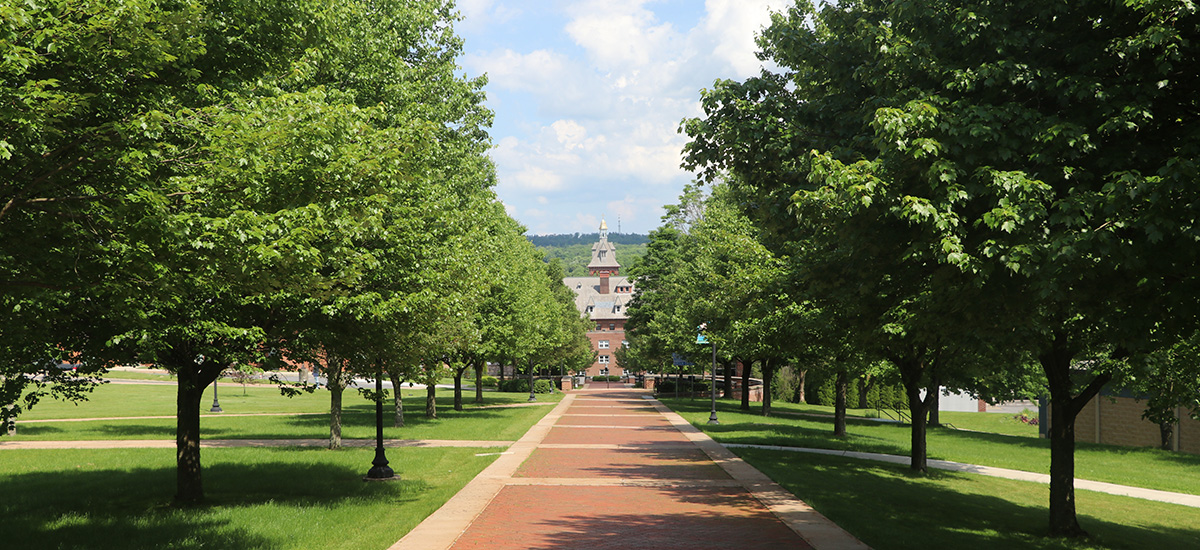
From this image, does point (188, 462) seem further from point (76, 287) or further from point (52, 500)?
point (76, 287)

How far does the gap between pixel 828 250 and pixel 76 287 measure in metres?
9.24

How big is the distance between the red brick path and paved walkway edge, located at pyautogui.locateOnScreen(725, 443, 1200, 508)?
4.37 metres

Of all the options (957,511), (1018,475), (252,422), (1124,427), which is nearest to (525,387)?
(252,422)

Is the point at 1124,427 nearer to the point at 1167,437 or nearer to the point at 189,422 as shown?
the point at 1167,437

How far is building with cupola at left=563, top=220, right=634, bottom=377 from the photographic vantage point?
132250 mm

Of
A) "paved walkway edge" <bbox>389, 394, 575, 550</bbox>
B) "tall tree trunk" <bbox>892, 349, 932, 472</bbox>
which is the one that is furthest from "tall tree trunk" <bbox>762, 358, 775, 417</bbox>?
"paved walkway edge" <bbox>389, 394, 575, 550</bbox>

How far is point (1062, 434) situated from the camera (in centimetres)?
1248

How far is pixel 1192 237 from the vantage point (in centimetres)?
608

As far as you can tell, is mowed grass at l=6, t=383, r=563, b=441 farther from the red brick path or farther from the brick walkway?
the brick walkway

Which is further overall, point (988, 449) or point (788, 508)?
point (988, 449)

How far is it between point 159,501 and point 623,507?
24.4ft

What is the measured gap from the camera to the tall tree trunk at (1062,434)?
12141mm

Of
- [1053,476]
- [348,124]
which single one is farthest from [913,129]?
[1053,476]

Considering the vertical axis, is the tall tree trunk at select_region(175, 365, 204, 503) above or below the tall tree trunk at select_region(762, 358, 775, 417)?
above
